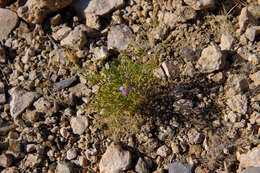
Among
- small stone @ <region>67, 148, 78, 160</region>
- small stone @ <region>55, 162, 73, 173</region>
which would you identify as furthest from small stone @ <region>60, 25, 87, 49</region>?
small stone @ <region>55, 162, 73, 173</region>

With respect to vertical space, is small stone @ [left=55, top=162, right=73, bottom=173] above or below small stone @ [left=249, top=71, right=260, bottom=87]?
below

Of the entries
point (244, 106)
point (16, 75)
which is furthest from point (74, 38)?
point (244, 106)

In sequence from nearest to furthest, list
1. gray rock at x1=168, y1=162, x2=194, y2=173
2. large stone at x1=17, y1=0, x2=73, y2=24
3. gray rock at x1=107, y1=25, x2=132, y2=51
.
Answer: gray rock at x1=168, y1=162, x2=194, y2=173, gray rock at x1=107, y1=25, x2=132, y2=51, large stone at x1=17, y1=0, x2=73, y2=24

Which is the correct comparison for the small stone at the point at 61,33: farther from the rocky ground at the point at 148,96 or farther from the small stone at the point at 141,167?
the small stone at the point at 141,167

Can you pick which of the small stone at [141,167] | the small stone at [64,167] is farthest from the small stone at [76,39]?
the small stone at [141,167]

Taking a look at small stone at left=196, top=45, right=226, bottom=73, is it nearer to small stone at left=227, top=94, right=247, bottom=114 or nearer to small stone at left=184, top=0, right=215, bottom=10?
small stone at left=227, top=94, right=247, bottom=114

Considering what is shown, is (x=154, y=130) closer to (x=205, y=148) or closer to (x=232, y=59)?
(x=205, y=148)

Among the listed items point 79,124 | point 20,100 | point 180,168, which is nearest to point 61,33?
point 20,100
